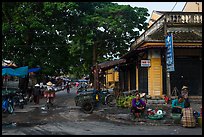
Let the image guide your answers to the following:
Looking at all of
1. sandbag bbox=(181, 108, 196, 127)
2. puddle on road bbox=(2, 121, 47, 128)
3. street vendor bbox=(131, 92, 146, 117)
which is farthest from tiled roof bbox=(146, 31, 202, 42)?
puddle on road bbox=(2, 121, 47, 128)

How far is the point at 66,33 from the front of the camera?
30.0 metres

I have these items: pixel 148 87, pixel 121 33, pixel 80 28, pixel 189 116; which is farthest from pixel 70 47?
pixel 189 116

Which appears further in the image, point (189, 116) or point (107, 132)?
point (189, 116)

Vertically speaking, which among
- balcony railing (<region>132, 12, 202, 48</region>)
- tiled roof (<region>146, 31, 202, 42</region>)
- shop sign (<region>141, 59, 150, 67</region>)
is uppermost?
balcony railing (<region>132, 12, 202, 48</region>)

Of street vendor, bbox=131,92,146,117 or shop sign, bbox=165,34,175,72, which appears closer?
street vendor, bbox=131,92,146,117

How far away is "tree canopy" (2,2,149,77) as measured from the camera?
1109 inches

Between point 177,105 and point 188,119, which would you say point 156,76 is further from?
point 188,119

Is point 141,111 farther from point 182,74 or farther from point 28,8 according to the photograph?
point 28,8

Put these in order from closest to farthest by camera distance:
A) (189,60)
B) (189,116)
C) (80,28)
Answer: (189,116) < (189,60) < (80,28)

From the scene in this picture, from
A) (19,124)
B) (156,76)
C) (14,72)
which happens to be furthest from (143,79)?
(19,124)

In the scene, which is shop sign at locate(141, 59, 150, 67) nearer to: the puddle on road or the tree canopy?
the puddle on road

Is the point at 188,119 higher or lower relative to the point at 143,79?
lower

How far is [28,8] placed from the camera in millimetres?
28094

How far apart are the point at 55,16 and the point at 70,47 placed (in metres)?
3.66
